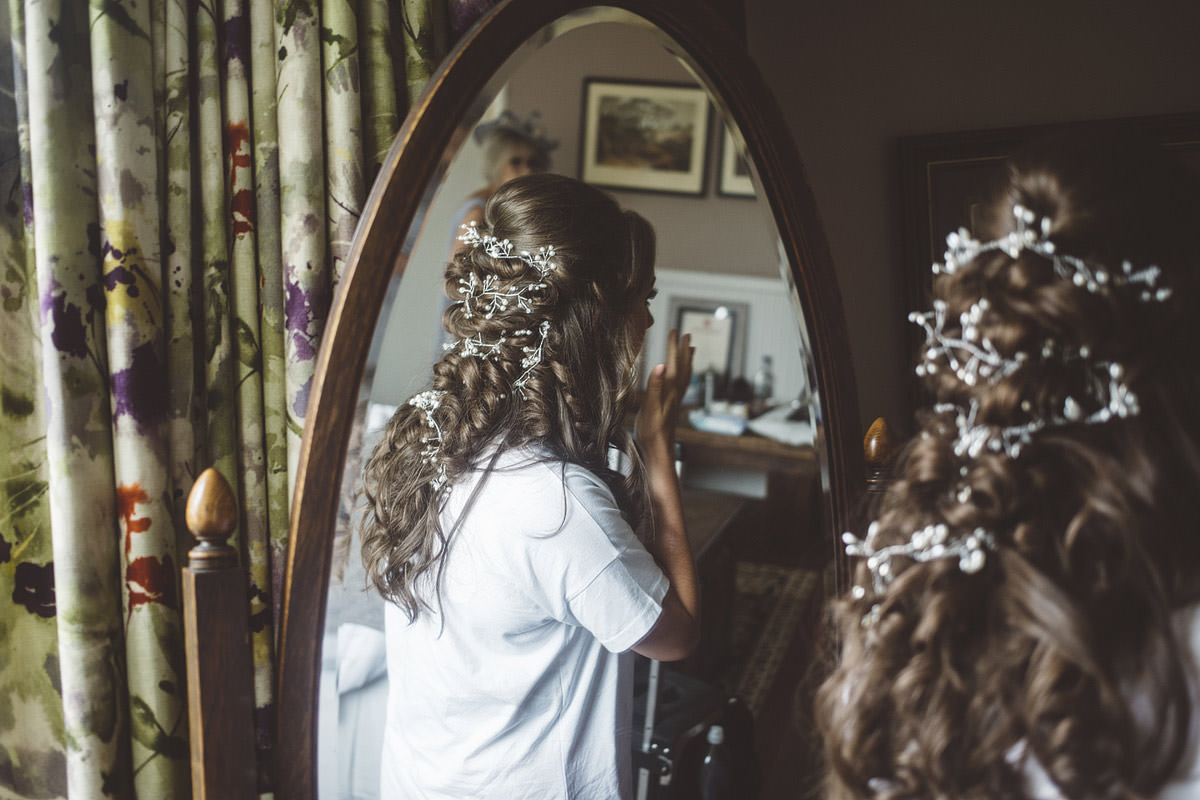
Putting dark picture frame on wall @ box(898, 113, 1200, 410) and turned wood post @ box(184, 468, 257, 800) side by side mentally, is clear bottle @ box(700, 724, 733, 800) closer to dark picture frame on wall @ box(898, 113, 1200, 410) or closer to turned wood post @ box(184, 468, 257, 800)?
turned wood post @ box(184, 468, 257, 800)

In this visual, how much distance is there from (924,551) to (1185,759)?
179mm

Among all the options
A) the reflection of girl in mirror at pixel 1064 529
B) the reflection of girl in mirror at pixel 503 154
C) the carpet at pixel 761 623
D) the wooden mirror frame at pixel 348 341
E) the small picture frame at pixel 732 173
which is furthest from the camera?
the carpet at pixel 761 623

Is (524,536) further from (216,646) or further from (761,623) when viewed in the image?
(761,623)

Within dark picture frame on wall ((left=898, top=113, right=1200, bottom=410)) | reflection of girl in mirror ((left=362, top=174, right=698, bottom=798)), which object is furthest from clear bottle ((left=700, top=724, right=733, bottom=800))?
dark picture frame on wall ((left=898, top=113, right=1200, bottom=410))

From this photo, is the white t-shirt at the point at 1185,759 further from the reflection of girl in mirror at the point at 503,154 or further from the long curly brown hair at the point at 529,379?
the reflection of girl in mirror at the point at 503,154

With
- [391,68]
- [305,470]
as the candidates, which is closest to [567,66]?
[391,68]

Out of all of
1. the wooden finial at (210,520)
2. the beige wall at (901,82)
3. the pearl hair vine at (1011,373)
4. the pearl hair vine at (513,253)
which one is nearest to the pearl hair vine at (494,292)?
the pearl hair vine at (513,253)

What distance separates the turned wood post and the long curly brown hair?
0.44 ft

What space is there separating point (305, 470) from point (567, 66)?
0.49m

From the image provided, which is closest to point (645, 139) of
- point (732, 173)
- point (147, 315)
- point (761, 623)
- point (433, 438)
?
point (732, 173)

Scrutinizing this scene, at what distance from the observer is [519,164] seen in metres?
0.80

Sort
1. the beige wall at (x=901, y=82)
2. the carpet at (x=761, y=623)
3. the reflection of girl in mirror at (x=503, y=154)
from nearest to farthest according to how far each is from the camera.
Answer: the reflection of girl in mirror at (x=503, y=154) → the carpet at (x=761, y=623) → the beige wall at (x=901, y=82)

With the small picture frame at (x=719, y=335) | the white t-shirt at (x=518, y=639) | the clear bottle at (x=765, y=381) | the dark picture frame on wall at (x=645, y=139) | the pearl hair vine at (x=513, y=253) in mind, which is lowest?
the white t-shirt at (x=518, y=639)

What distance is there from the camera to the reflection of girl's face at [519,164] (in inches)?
29.8
